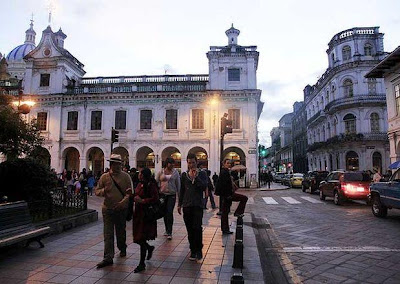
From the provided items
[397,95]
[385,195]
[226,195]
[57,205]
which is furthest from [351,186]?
[57,205]

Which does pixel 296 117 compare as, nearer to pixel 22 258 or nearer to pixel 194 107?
pixel 194 107

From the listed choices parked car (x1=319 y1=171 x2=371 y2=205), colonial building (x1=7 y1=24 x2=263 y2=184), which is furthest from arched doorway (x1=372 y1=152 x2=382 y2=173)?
parked car (x1=319 y1=171 x2=371 y2=205)

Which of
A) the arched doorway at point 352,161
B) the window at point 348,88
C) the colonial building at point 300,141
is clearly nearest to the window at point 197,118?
the window at point 348,88

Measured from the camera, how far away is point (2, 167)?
28.1 ft

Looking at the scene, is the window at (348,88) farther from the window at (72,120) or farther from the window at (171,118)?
the window at (72,120)

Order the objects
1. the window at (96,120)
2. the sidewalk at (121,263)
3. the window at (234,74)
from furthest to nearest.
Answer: the window at (96,120), the window at (234,74), the sidewalk at (121,263)

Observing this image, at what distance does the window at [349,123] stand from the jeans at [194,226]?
34.9 meters

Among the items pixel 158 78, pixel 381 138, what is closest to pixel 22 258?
pixel 158 78

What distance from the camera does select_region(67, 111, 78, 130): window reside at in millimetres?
30781

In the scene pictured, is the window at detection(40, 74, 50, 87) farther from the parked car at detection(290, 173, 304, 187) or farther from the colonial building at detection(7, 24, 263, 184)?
the parked car at detection(290, 173, 304, 187)

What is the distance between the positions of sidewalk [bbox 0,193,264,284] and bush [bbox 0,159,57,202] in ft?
5.59

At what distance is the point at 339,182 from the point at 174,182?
35.3 ft

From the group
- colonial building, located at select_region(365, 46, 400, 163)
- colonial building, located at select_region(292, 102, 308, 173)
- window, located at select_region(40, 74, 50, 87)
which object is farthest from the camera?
colonial building, located at select_region(292, 102, 308, 173)

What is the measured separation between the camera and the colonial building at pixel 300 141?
56000 mm
